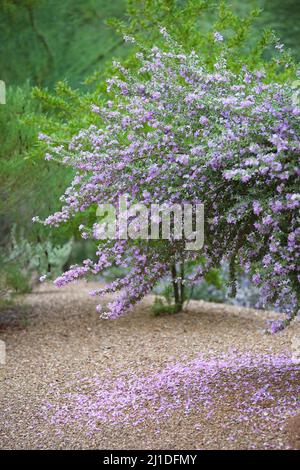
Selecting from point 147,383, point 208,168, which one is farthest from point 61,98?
point 208,168

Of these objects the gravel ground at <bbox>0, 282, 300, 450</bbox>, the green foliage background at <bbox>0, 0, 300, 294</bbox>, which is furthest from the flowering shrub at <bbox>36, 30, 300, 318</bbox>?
the green foliage background at <bbox>0, 0, 300, 294</bbox>

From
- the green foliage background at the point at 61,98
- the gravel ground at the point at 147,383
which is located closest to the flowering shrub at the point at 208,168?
the gravel ground at the point at 147,383

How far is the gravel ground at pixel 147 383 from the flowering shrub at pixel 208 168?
72cm

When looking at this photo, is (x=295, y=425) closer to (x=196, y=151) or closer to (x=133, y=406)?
(x=133, y=406)

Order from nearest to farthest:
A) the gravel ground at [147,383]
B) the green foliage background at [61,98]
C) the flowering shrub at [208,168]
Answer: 1. the flowering shrub at [208,168]
2. the gravel ground at [147,383]
3. the green foliage background at [61,98]

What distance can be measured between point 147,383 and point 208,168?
1.98 metres

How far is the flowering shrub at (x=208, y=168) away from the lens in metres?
3.97

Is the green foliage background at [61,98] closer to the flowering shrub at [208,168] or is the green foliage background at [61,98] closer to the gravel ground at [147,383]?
the flowering shrub at [208,168]

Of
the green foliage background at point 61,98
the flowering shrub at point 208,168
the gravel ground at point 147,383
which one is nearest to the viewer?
the flowering shrub at point 208,168

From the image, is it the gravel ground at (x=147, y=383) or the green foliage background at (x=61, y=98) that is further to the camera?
the green foliage background at (x=61, y=98)

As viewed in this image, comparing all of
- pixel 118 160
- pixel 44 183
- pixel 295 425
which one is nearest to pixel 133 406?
pixel 295 425

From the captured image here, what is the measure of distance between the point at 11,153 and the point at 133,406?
3.92m

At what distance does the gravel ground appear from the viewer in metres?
4.23

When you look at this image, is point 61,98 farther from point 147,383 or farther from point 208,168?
point 208,168
